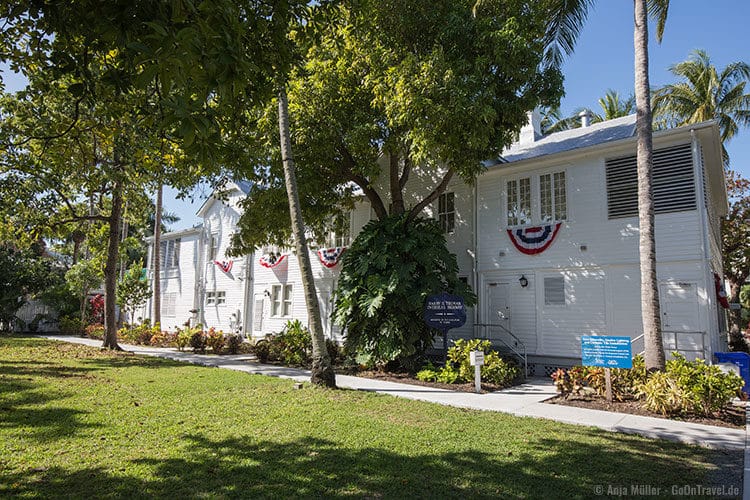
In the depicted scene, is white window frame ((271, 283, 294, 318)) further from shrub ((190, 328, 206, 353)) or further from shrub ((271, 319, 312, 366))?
shrub ((271, 319, 312, 366))

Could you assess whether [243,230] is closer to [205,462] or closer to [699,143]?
[205,462]

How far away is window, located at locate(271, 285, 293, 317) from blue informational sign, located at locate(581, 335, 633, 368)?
528 inches

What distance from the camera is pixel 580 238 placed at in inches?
500

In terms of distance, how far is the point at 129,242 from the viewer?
2208cm

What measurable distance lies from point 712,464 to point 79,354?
54.1 feet

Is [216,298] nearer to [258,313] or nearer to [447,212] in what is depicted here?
[258,313]

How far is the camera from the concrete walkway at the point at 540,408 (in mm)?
6645

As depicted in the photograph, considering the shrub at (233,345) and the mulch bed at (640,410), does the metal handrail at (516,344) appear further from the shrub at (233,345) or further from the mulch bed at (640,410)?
the shrub at (233,345)

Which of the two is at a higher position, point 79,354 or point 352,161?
point 352,161

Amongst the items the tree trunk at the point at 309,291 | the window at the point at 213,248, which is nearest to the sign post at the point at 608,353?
the tree trunk at the point at 309,291

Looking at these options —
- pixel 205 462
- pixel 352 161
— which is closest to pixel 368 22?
pixel 352 161

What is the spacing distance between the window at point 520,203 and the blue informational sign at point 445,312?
394 cm

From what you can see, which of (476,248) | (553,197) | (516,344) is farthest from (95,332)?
(553,197)

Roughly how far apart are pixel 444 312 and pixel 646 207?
495 centimetres
